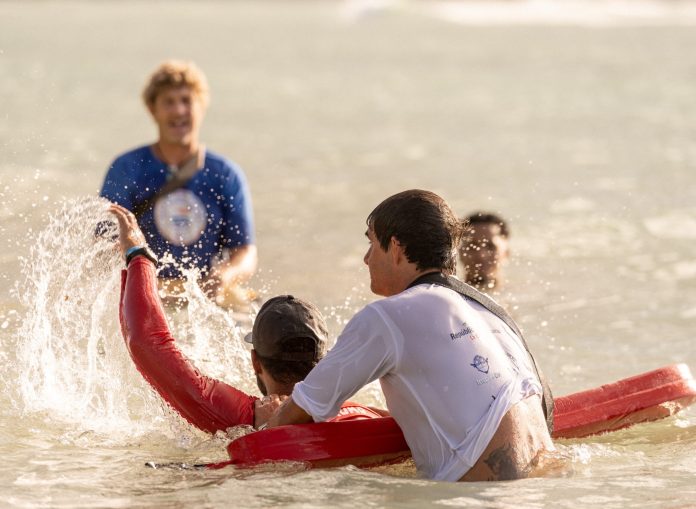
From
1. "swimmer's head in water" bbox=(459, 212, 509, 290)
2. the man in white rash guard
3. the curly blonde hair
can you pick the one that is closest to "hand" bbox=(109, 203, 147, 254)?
the man in white rash guard

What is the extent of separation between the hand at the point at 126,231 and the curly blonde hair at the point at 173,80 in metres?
2.49

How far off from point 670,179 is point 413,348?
11.4 m

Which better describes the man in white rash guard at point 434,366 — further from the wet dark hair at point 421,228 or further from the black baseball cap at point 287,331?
the black baseball cap at point 287,331

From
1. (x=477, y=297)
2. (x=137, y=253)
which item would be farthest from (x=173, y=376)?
(x=477, y=297)

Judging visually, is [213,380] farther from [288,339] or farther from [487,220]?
[487,220]

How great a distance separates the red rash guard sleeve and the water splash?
71 cm

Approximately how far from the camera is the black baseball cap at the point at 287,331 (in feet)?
16.3

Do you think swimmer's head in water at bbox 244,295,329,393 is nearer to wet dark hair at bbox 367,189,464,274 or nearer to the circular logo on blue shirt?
wet dark hair at bbox 367,189,464,274

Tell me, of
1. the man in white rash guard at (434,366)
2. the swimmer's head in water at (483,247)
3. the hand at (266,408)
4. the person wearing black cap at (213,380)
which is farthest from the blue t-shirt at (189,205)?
the man in white rash guard at (434,366)

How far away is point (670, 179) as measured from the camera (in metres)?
15.2

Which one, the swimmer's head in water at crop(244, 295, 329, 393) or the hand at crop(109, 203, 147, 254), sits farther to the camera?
the hand at crop(109, 203, 147, 254)

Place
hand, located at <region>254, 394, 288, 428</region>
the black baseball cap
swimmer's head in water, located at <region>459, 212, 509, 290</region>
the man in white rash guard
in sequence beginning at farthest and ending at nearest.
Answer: swimmer's head in water, located at <region>459, 212, 509, 290</region> < hand, located at <region>254, 394, 288, 428</region> < the black baseball cap < the man in white rash guard

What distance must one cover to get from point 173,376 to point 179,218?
108 inches

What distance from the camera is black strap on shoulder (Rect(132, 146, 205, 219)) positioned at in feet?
25.6
